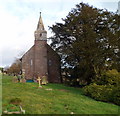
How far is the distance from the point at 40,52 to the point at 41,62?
2.54 metres

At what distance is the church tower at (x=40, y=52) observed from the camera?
145 ft

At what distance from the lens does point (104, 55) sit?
26.4 metres

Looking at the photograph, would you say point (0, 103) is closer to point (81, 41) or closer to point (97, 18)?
point (81, 41)

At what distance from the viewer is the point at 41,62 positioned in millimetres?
44844

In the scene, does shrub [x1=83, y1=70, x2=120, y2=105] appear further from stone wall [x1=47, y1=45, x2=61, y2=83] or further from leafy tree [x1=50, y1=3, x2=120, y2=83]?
stone wall [x1=47, y1=45, x2=61, y2=83]

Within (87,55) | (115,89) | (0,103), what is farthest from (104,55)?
(0,103)

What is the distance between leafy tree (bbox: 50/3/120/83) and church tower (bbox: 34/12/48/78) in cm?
1340

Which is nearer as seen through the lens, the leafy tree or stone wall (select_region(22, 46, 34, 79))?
the leafy tree

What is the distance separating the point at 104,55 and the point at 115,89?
859 cm

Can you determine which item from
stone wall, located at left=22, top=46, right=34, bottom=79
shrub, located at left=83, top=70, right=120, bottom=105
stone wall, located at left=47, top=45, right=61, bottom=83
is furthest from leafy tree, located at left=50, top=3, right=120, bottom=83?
stone wall, located at left=22, top=46, right=34, bottom=79

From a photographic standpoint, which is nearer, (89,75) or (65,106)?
(65,106)

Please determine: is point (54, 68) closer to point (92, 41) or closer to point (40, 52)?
point (40, 52)

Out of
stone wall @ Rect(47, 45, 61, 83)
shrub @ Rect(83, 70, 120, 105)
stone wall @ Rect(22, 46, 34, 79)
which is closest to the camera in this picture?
shrub @ Rect(83, 70, 120, 105)

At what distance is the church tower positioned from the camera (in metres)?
44.1
